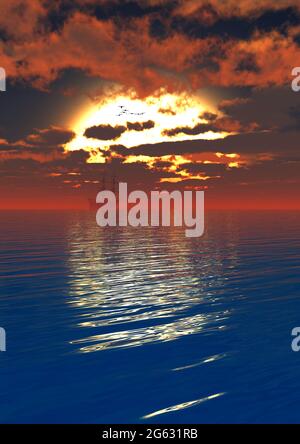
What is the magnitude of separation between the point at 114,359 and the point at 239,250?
4978 cm

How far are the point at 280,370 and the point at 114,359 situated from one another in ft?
24.3

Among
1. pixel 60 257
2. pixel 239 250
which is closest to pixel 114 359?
pixel 60 257

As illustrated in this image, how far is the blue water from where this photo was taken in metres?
13.6

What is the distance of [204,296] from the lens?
31219 mm

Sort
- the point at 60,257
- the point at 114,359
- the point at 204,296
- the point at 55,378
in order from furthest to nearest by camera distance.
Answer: the point at 60,257
the point at 204,296
the point at 114,359
the point at 55,378

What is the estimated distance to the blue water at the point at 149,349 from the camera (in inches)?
537

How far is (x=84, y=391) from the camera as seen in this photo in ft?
49.0

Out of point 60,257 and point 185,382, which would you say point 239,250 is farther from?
point 185,382

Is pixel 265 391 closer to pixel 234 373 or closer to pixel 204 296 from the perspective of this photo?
pixel 234 373

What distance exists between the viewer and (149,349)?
19.2m
